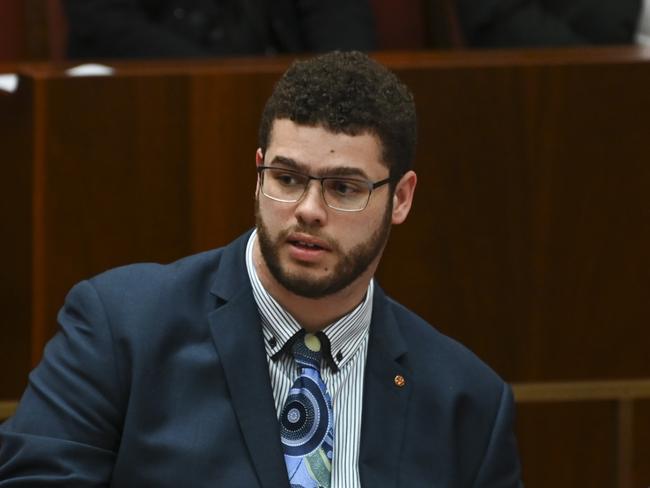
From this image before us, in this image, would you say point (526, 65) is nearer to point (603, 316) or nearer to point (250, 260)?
point (603, 316)

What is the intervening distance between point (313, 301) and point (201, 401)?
5.2 inches

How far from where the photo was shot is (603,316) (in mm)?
1964

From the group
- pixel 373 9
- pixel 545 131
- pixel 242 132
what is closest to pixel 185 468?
pixel 242 132

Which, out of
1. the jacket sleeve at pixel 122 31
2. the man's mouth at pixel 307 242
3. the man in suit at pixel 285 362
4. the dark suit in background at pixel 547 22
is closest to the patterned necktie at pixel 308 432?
the man in suit at pixel 285 362

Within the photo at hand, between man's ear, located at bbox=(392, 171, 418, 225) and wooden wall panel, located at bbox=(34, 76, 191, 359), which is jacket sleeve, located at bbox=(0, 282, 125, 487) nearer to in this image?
man's ear, located at bbox=(392, 171, 418, 225)

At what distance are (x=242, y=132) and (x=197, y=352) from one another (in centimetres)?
73

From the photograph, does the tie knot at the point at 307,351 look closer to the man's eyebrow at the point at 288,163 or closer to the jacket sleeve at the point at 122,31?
the man's eyebrow at the point at 288,163

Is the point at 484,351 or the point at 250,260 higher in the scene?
the point at 250,260

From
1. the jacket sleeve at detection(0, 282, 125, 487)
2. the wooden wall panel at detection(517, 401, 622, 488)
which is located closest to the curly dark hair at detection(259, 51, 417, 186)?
the jacket sleeve at detection(0, 282, 125, 487)

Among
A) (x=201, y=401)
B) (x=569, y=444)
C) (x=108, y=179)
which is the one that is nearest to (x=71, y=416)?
(x=201, y=401)

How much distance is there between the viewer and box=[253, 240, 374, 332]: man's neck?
3.97 ft

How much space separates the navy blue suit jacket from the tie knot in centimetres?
4

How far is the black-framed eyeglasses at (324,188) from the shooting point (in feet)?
3.80

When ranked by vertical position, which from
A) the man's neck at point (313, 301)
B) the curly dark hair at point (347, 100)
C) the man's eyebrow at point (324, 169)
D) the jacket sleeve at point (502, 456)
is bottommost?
the jacket sleeve at point (502, 456)
